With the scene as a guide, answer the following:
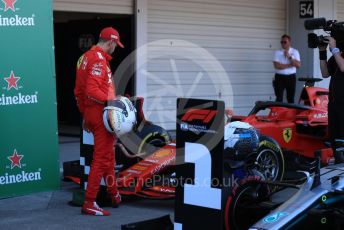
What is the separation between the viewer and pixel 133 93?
11.6 metres

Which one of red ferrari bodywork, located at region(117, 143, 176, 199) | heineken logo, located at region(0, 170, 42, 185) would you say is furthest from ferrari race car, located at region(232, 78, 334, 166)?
heineken logo, located at region(0, 170, 42, 185)

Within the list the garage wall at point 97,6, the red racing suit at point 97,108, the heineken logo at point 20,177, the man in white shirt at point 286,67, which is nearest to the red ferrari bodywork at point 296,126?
Result: the red racing suit at point 97,108

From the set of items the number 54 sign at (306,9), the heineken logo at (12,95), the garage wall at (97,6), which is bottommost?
the heineken logo at (12,95)

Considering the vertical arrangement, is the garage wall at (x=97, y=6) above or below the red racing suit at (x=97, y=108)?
above

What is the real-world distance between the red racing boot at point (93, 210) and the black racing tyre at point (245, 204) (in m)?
1.63

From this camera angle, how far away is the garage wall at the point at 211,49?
11.9m

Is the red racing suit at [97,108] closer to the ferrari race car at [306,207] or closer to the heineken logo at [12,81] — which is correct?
the heineken logo at [12,81]

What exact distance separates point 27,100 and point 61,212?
1.36m

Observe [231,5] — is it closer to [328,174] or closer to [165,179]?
[165,179]

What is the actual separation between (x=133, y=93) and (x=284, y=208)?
7.55 m

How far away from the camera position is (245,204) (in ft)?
16.3

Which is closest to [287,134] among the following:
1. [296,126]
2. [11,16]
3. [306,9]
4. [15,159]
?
[296,126]

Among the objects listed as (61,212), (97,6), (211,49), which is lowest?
(61,212)

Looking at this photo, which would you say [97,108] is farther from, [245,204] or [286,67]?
[286,67]
